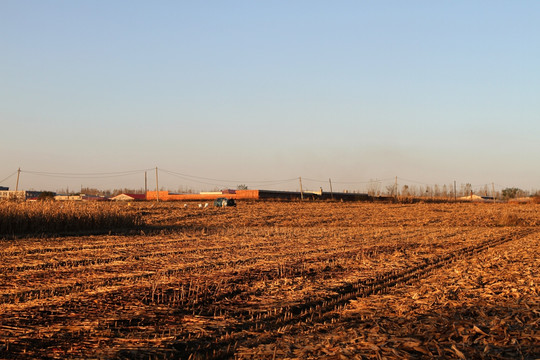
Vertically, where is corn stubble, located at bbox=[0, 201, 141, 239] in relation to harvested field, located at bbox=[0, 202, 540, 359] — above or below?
above

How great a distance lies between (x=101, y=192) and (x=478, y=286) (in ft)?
495

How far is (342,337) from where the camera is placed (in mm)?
6102

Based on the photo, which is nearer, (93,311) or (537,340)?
(537,340)

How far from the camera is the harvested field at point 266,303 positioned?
19.1 feet

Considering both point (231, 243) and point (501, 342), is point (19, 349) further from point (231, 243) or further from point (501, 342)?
point (231, 243)

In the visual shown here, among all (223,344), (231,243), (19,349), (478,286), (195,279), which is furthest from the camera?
(231,243)

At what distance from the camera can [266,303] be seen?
336 inches

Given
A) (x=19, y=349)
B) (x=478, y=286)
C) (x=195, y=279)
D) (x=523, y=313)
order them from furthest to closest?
(x=195, y=279)
(x=478, y=286)
(x=523, y=313)
(x=19, y=349)

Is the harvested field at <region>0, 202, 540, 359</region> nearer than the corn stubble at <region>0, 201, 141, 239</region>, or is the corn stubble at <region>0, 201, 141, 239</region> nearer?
the harvested field at <region>0, 202, 540, 359</region>

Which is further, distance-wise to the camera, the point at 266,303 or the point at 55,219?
the point at 55,219

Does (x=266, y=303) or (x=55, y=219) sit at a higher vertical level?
(x=55, y=219)

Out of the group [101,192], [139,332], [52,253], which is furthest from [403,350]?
[101,192]

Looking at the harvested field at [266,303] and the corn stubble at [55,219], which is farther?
the corn stubble at [55,219]

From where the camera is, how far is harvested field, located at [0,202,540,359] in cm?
581
